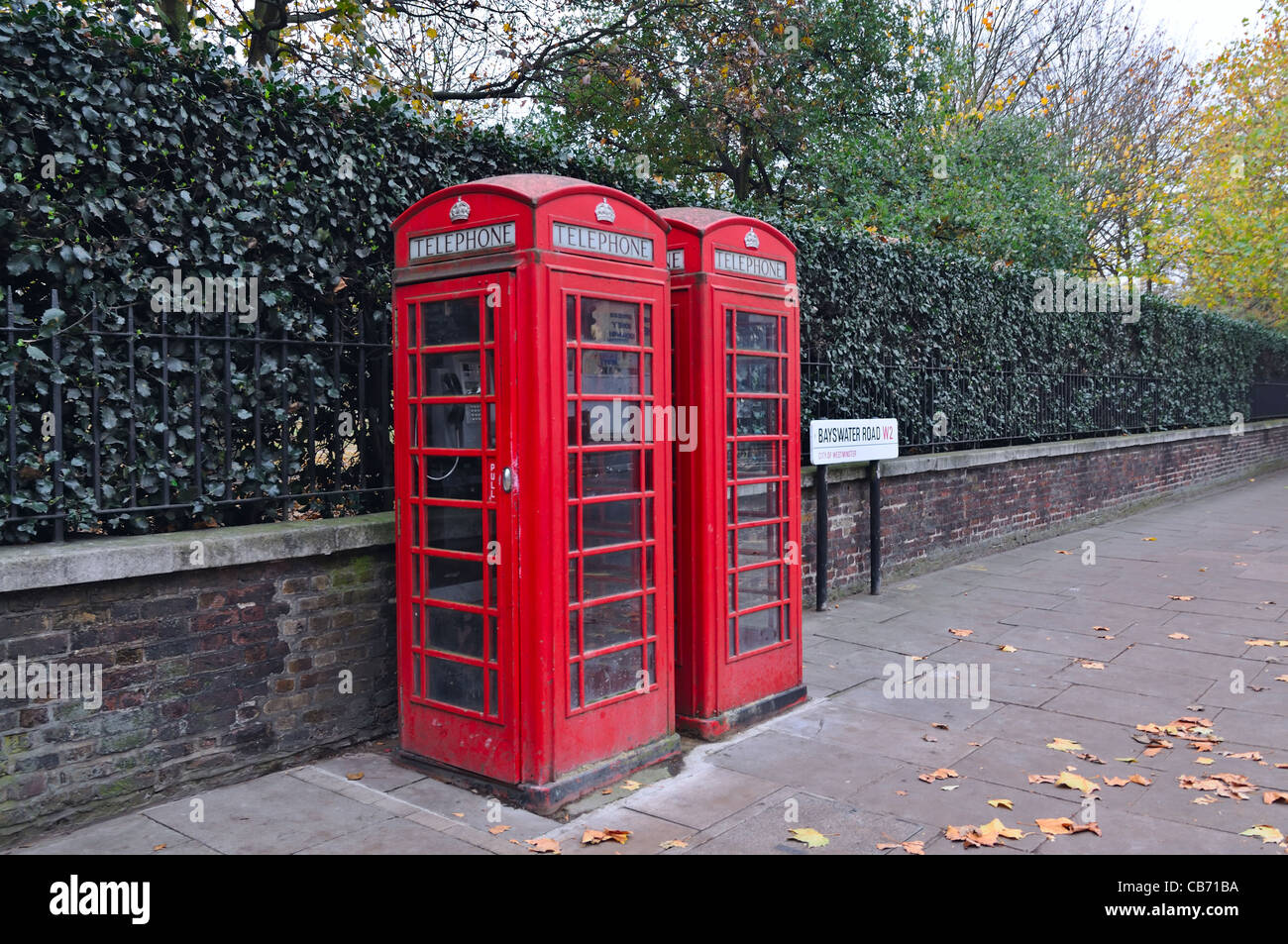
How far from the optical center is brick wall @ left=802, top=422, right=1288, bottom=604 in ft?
29.5

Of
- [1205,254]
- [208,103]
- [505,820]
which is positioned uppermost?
[1205,254]

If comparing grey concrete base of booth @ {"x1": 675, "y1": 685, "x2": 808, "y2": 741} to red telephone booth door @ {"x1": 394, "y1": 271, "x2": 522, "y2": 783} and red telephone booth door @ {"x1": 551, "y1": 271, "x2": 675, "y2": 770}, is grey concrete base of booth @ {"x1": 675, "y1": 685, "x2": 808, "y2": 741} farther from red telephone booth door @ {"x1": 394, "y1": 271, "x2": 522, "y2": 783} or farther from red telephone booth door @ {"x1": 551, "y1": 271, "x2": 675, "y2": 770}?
red telephone booth door @ {"x1": 394, "y1": 271, "x2": 522, "y2": 783}

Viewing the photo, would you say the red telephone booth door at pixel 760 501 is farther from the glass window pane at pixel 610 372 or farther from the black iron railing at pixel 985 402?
the black iron railing at pixel 985 402

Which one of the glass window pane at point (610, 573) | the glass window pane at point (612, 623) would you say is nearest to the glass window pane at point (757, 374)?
the glass window pane at point (610, 573)

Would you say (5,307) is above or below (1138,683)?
above

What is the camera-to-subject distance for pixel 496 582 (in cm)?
433

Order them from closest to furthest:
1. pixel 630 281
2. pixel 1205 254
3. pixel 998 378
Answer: pixel 630 281
pixel 998 378
pixel 1205 254

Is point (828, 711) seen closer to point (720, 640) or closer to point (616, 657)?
point (720, 640)

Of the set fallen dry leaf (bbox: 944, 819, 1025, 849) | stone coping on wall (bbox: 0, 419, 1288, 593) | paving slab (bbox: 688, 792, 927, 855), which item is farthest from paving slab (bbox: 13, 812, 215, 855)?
fallen dry leaf (bbox: 944, 819, 1025, 849)

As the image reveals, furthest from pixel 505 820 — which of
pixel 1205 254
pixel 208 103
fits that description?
pixel 1205 254

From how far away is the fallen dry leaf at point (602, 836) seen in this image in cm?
390

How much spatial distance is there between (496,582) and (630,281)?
1552 mm

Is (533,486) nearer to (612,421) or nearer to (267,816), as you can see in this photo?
(612,421)

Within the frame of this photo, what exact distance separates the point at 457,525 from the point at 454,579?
264 millimetres
